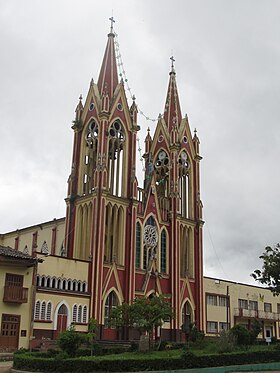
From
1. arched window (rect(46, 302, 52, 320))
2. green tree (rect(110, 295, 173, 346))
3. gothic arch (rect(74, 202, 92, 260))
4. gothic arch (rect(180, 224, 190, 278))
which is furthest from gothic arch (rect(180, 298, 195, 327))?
arched window (rect(46, 302, 52, 320))

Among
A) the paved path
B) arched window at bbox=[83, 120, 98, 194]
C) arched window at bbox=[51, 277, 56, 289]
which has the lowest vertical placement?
the paved path

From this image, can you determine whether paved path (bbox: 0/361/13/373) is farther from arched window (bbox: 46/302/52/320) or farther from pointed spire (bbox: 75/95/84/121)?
pointed spire (bbox: 75/95/84/121)

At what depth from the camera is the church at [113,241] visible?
45406mm

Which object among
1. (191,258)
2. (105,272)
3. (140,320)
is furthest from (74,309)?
(191,258)

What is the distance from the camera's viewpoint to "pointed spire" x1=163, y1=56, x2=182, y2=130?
227 ft

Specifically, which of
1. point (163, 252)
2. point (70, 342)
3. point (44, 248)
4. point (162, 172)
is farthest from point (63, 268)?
point (162, 172)

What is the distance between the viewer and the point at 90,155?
59.8 m

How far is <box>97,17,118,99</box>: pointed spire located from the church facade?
0.12 metres

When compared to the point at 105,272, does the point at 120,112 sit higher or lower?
higher

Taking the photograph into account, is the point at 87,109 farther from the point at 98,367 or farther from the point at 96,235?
the point at 98,367

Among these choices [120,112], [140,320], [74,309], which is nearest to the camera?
[140,320]

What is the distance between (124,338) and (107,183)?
615 inches

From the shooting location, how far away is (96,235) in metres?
51.9

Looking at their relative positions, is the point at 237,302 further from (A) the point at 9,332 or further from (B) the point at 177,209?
(A) the point at 9,332
